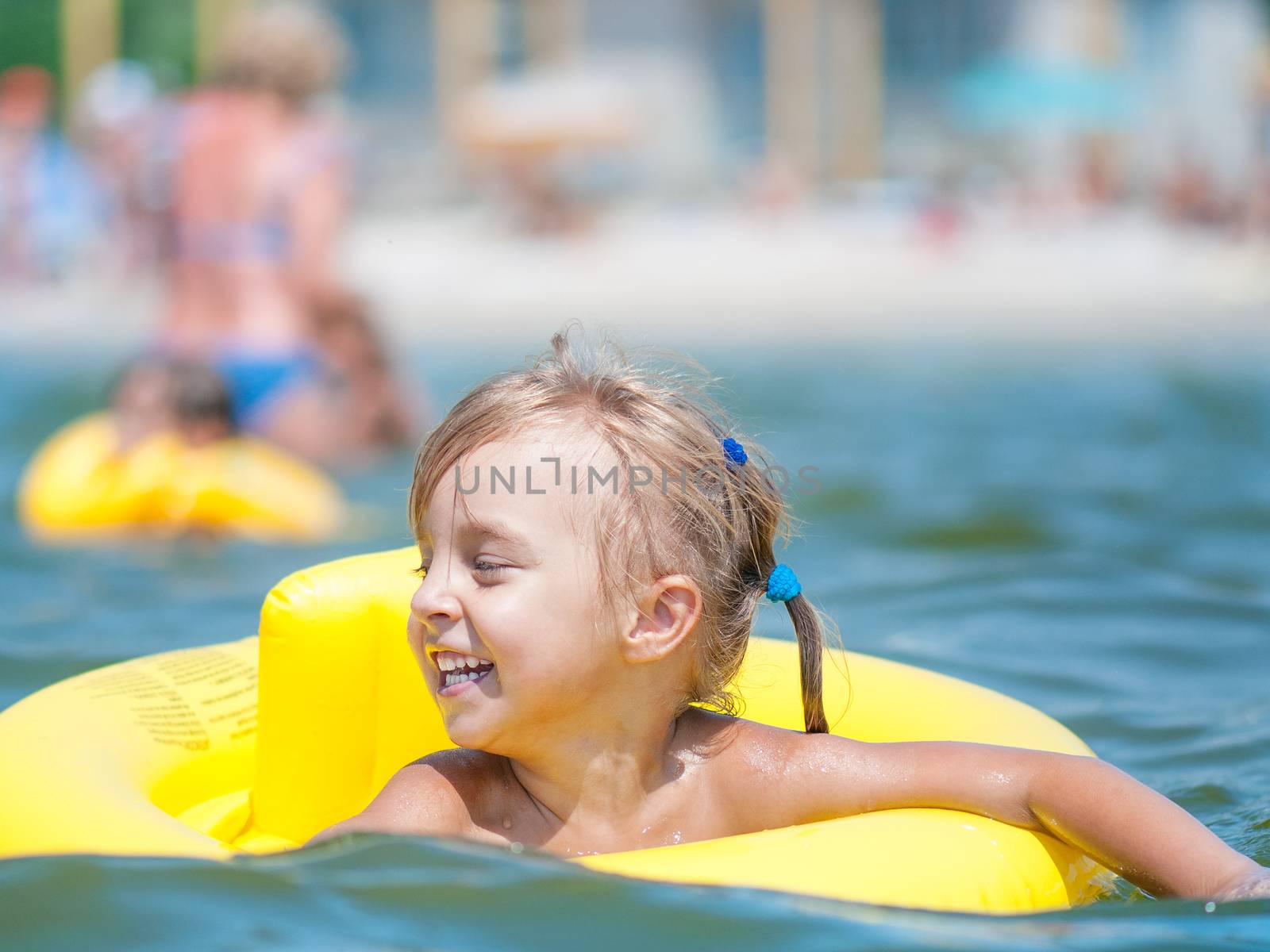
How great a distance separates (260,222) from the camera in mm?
5812

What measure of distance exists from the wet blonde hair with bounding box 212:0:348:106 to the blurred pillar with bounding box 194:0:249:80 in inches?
510

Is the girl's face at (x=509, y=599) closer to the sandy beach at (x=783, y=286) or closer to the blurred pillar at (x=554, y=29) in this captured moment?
the sandy beach at (x=783, y=286)

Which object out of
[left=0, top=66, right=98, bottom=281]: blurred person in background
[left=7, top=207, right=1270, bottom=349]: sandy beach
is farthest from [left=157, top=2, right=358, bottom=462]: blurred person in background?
[left=0, top=66, right=98, bottom=281]: blurred person in background

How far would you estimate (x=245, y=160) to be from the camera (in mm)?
5805

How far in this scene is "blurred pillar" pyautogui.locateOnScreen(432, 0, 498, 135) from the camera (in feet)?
60.5

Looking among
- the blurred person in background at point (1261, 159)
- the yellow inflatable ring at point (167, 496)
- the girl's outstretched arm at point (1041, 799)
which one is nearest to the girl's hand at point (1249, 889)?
the girl's outstretched arm at point (1041, 799)

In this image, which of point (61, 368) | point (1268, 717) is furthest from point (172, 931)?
point (61, 368)

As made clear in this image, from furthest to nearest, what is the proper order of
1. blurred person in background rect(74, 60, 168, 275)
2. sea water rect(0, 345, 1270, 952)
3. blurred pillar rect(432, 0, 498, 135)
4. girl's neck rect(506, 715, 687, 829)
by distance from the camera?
blurred pillar rect(432, 0, 498, 135), blurred person in background rect(74, 60, 168, 275), girl's neck rect(506, 715, 687, 829), sea water rect(0, 345, 1270, 952)

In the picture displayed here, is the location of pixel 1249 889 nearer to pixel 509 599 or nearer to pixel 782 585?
pixel 782 585

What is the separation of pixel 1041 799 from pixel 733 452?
1.89ft

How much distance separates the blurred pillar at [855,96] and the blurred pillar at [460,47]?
3872 mm

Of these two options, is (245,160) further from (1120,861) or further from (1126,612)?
(1120,861)

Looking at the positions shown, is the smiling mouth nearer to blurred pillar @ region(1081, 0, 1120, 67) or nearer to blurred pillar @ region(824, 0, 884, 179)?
blurred pillar @ region(824, 0, 884, 179)

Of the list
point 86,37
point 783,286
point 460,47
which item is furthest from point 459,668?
point 86,37
